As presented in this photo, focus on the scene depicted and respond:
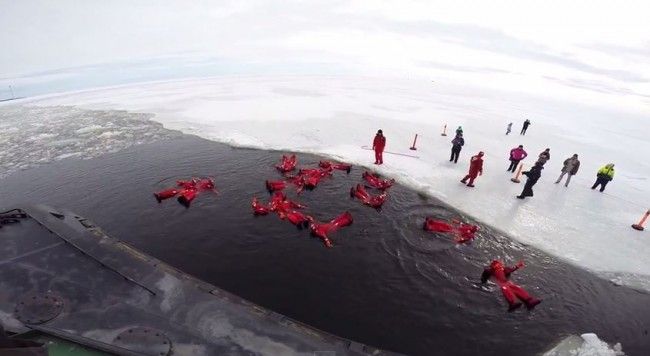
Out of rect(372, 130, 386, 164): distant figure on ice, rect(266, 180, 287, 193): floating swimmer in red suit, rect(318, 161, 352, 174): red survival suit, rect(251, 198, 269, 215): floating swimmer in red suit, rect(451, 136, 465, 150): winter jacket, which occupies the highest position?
rect(451, 136, 465, 150): winter jacket

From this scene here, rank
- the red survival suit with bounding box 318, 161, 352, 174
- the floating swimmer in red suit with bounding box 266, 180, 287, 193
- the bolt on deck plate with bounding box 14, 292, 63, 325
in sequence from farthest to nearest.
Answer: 1. the red survival suit with bounding box 318, 161, 352, 174
2. the floating swimmer in red suit with bounding box 266, 180, 287, 193
3. the bolt on deck plate with bounding box 14, 292, 63, 325

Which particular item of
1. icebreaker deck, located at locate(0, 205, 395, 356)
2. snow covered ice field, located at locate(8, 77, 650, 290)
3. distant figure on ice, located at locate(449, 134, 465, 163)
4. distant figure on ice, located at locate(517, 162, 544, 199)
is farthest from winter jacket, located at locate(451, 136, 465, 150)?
icebreaker deck, located at locate(0, 205, 395, 356)

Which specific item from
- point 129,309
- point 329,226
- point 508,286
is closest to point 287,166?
point 329,226

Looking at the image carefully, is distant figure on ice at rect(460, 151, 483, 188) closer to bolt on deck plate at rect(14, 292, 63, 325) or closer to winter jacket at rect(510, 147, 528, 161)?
winter jacket at rect(510, 147, 528, 161)

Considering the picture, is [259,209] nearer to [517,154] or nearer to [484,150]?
[517,154]

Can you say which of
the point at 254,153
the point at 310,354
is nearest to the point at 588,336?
the point at 310,354
